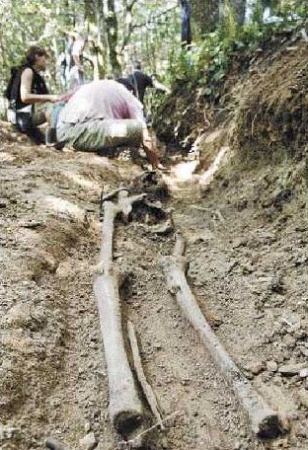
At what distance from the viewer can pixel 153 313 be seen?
12.2ft

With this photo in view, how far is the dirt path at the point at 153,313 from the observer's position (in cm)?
258

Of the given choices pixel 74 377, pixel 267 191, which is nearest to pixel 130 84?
pixel 267 191

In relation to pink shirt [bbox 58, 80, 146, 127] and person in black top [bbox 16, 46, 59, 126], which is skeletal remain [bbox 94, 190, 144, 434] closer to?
pink shirt [bbox 58, 80, 146, 127]

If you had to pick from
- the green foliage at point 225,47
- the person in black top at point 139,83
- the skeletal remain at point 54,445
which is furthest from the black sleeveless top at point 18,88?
the skeletal remain at point 54,445

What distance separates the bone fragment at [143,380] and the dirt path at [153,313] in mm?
81

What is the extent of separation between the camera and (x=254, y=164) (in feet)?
19.4

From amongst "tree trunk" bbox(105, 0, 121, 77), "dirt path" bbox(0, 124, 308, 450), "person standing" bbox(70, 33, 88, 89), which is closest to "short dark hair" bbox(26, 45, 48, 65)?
"person standing" bbox(70, 33, 88, 89)

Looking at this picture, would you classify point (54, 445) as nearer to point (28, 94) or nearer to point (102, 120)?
point (102, 120)

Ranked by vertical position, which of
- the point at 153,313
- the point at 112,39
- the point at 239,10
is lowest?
the point at 153,313

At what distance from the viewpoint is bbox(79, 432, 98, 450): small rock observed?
7.97 ft

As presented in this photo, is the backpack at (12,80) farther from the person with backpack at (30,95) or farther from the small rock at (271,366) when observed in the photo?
the small rock at (271,366)

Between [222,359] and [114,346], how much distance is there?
69 centimetres

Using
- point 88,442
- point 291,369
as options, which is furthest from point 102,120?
point 88,442

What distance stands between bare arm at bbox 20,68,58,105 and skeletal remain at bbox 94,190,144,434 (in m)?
4.25
